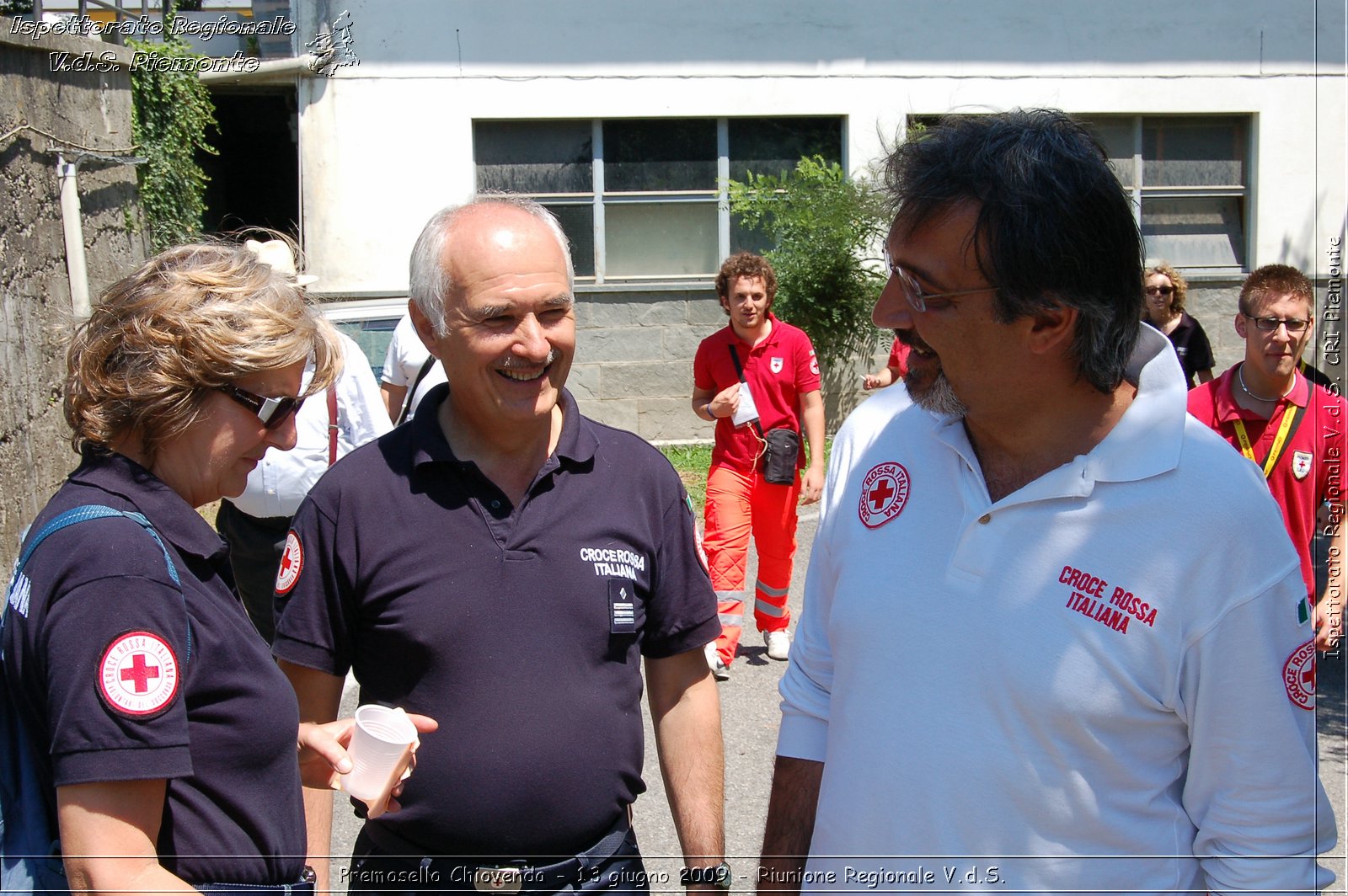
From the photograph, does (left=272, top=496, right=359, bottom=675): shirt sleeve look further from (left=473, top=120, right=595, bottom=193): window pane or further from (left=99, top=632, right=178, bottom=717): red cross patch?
(left=473, top=120, right=595, bottom=193): window pane

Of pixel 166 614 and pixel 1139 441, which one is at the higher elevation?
pixel 1139 441

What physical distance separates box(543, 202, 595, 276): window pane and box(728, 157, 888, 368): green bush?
1.53m

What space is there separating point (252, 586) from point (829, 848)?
3050 millimetres

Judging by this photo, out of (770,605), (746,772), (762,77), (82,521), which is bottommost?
(746,772)

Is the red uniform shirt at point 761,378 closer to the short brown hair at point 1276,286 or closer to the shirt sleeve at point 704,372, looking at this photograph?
the shirt sleeve at point 704,372

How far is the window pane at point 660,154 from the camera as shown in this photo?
11672 millimetres

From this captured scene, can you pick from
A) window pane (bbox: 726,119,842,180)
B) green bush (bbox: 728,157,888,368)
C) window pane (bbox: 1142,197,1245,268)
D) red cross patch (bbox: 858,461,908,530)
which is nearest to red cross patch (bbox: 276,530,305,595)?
red cross patch (bbox: 858,461,908,530)

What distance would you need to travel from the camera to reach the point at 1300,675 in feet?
5.05

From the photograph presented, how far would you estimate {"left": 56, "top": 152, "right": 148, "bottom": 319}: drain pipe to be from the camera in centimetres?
729

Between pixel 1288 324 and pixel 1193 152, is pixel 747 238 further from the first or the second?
pixel 1288 324

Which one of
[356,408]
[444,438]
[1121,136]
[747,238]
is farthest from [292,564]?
[1121,136]

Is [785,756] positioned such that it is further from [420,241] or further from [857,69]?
[857,69]

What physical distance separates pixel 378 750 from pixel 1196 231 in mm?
12875

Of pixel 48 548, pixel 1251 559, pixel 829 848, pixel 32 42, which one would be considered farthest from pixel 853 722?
pixel 32 42
